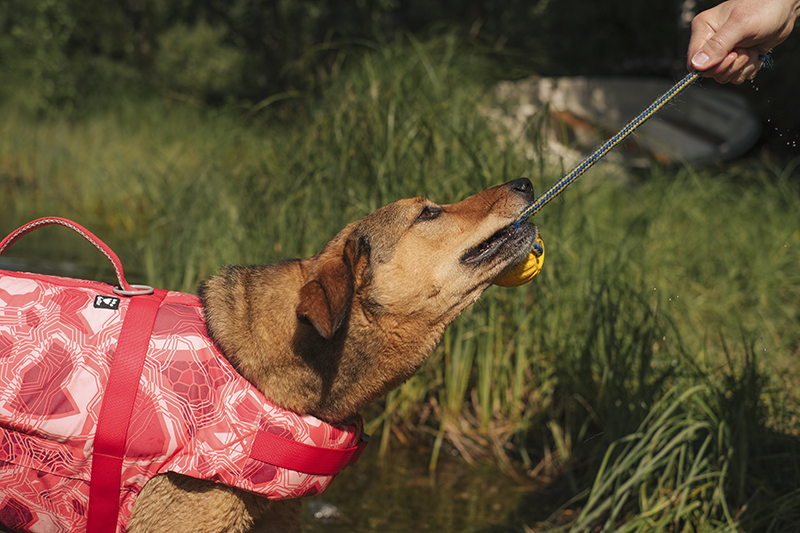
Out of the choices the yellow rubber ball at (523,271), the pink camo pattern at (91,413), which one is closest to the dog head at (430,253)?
the yellow rubber ball at (523,271)

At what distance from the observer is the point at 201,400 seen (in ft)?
7.26

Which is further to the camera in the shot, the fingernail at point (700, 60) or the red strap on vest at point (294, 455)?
the fingernail at point (700, 60)

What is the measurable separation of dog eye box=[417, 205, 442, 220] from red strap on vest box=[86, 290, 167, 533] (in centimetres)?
118

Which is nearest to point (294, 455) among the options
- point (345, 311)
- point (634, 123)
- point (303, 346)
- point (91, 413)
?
point (303, 346)

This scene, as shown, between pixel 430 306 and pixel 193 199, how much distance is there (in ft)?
11.9

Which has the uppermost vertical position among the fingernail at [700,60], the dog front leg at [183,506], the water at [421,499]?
the fingernail at [700,60]

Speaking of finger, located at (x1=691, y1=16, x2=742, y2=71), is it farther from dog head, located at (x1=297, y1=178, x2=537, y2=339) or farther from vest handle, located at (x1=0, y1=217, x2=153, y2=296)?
vest handle, located at (x1=0, y1=217, x2=153, y2=296)

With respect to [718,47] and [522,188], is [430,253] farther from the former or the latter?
[718,47]

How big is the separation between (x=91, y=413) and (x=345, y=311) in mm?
911

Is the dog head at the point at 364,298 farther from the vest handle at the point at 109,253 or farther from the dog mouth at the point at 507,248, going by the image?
the vest handle at the point at 109,253

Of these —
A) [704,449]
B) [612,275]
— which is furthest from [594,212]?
[704,449]

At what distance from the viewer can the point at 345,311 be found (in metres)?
2.26

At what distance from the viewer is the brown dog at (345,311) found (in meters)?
2.25

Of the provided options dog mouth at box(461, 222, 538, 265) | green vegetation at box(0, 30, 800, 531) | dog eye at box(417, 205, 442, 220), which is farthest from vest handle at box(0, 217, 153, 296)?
green vegetation at box(0, 30, 800, 531)
